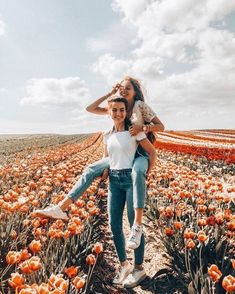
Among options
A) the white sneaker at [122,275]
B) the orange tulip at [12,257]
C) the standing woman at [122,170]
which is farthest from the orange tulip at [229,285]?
the orange tulip at [12,257]

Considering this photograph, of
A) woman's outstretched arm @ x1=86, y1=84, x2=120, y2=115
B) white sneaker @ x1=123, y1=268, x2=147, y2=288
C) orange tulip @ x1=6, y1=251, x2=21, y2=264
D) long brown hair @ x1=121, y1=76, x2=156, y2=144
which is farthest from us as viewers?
woman's outstretched arm @ x1=86, y1=84, x2=120, y2=115

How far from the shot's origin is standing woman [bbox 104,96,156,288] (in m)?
3.47

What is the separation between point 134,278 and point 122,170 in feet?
3.66

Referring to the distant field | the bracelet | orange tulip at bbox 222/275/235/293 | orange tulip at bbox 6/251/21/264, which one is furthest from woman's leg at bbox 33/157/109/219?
the distant field

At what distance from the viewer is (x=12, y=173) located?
864 cm

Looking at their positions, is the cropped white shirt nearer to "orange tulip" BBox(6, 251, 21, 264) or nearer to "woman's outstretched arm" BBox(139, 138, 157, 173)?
"woman's outstretched arm" BBox(139, 138, 157, 173)

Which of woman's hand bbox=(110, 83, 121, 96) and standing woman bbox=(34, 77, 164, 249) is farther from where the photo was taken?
woman's hand bbox=(110, 83, 121, 96)

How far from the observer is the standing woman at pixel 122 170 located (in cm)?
347

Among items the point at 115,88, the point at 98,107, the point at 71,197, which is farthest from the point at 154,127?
the point at 71,197

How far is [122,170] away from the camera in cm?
351

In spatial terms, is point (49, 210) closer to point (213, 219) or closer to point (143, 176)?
point (143, 176)

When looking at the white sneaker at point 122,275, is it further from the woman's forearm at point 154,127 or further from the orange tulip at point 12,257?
the woman's forearm at point 154,127

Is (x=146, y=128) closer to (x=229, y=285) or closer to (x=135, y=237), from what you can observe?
(x=135, y=237)

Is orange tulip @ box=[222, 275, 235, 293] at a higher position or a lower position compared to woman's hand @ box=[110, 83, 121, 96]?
lower
